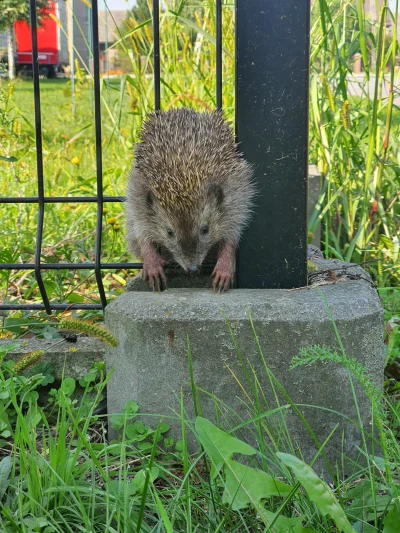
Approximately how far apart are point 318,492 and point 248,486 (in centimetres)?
30

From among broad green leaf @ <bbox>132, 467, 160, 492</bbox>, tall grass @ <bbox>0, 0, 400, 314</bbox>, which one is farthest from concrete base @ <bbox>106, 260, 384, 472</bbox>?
tall grass @ <bbox>0, 0, 400, 314</bbox>

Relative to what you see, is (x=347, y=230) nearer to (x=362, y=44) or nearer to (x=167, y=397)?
(x=362, y=44)

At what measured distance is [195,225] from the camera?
3.56 m

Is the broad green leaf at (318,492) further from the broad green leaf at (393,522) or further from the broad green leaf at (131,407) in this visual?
the broad green leaf at (131,407)

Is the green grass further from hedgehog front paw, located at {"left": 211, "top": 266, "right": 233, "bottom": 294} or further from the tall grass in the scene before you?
the tall grass

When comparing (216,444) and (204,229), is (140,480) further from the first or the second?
(204,229)

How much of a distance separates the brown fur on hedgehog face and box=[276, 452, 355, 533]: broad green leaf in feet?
5.88

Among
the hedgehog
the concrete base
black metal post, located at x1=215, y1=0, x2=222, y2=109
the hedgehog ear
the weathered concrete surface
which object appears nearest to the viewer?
the concrete base

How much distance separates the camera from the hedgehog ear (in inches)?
140

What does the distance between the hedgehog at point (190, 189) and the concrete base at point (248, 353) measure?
633mm

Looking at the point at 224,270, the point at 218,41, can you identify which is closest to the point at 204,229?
the point at 224,270

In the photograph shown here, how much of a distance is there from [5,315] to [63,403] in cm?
173

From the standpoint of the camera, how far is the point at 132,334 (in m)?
2.75

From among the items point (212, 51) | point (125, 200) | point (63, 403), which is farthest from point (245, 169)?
point (212, 51)
